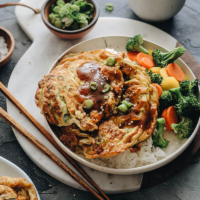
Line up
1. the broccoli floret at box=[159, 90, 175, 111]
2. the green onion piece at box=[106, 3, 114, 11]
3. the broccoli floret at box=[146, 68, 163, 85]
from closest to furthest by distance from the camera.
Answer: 1. the broccoli floret at box=[159, 90, 175, 111]
2. the broccoli floret at box=[146, 68, 163, 85]
3. the green onion piece at box=[106, 3, 114, 11]

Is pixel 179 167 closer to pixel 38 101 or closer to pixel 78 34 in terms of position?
pixel 38 101

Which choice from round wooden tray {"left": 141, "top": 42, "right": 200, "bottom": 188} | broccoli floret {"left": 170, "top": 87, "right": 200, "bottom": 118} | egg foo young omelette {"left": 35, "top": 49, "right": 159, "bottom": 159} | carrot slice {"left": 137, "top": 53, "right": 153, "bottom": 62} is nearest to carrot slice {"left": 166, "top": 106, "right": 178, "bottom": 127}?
broccoli floret {"left": 170, "top": 87, "right": 200, "bottom": 118}

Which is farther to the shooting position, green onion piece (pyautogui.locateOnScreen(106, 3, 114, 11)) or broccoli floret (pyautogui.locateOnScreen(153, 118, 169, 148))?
green onion piece (pyautogui.locateOnScreen(106, 3, 114, 11))

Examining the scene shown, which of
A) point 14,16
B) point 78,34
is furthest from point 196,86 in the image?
point 14,16

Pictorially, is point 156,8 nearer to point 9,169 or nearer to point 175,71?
point 175,71

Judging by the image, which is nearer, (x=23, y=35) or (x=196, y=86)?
(x=196, y=86)

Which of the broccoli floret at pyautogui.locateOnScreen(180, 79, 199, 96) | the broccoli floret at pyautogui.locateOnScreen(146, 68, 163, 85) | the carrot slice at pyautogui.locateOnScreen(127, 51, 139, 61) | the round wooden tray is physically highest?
the carrot slice at pyautogui.locateOnScreen(127, 51, 139, 61)

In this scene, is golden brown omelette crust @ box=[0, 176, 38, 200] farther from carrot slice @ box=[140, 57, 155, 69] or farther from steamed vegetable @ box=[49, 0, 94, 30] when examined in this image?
steamed vegetable @ box=[49, 0, 94, 30]
